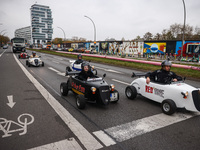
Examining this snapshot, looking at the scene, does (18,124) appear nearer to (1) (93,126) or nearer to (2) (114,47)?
(1) (93,126)

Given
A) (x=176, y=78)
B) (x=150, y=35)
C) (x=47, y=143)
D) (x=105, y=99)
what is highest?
(x=150, y=35)

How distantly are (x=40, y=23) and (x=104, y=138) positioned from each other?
186 meters

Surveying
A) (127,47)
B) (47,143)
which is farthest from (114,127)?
(127,47)

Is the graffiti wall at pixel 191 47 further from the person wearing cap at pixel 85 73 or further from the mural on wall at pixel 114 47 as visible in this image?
the person wearing cap at pixel 85 73

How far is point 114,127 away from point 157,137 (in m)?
1.05

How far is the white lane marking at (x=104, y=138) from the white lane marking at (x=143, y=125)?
14 centimetres

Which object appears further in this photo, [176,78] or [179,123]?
[176,78]

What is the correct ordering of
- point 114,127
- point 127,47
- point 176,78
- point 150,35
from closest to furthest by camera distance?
point 114,127 < point 176,78 < point 127,47 < point 150,35

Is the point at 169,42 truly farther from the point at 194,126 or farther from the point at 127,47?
the point at 194,126

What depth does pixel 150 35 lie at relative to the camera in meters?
71.8

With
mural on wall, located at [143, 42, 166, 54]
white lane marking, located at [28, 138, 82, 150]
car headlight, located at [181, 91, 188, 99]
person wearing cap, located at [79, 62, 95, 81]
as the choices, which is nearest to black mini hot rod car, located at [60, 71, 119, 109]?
person wearing cap, located at [79, 62, 95, 81]

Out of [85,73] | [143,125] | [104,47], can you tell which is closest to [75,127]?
[143,125]

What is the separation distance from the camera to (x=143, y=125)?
4082 millimetres

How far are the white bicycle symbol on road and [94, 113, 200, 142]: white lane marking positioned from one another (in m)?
2.13
